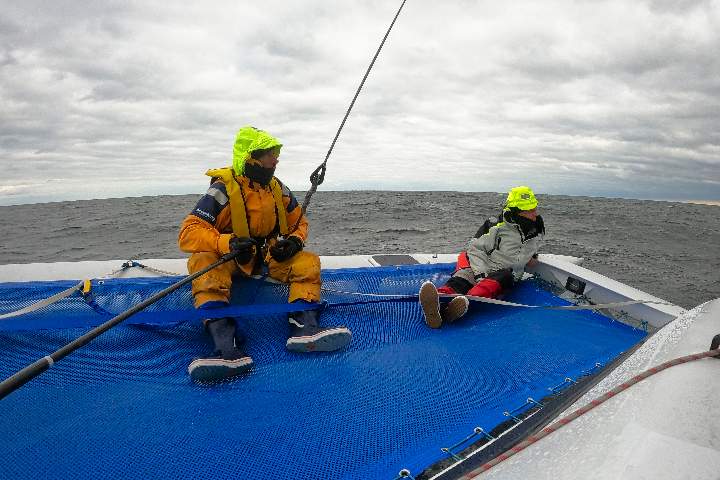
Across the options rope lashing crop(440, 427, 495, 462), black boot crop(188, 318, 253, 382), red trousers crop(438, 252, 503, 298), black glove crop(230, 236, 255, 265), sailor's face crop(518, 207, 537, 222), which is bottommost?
rope lashing crop(440, 427, 495, 462)

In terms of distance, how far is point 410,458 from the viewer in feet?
5.70

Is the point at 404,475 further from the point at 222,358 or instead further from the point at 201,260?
the point at 201,260

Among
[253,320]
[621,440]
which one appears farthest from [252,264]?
[621,440]

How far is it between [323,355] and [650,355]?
1702 millimetres

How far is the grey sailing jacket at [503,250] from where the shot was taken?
410cm

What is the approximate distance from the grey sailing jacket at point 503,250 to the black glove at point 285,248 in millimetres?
1772

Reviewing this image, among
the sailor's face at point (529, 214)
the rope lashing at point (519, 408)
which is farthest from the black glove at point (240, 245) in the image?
the sailor's face at point (529, 214)

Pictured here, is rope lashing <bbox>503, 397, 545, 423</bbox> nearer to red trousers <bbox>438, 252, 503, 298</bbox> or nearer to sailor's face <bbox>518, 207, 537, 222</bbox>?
red trousers <bbox>438, 252, 503, 298</bbox>

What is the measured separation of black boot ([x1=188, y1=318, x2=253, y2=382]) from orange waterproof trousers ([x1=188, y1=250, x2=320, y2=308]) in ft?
0.67

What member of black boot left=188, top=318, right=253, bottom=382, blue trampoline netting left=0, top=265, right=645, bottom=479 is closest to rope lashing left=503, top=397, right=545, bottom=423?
blue trampoline netting left=0, top=265, right=645, bottom=479

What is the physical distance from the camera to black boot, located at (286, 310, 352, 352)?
106 inches

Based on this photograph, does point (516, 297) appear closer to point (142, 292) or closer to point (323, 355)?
point (323, 355)

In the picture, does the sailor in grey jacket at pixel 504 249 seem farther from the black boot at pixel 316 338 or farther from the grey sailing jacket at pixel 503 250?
the black boot at pixel 316 338

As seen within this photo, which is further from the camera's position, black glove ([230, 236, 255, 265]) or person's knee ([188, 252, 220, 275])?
person's knee ([188, 252, 220, 275])
